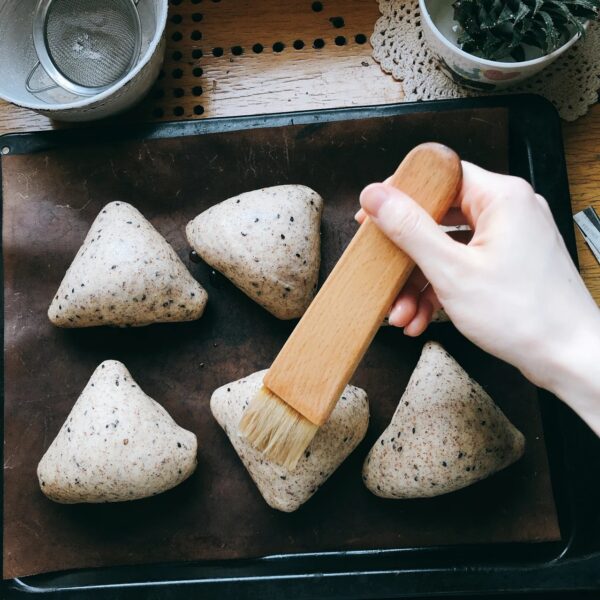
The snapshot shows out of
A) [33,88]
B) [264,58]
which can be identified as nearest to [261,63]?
[264,58]

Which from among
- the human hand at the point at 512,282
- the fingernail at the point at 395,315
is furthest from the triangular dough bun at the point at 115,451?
the human hand at the point at 512,282

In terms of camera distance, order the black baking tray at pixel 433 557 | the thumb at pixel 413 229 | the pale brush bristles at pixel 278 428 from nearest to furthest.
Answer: the thumb at pixel 413 229 < the pale brush bristles at pixel 278 428 < the black baking tray at pixel 433 557

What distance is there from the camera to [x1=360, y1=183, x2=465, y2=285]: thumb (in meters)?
0.93

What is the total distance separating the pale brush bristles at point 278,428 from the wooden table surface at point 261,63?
0.57m

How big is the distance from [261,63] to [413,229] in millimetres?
555

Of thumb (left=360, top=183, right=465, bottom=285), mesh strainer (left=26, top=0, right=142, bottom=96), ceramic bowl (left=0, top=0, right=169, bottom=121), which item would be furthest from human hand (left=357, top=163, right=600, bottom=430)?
mesh strainer (left=26, top=0, right=142, bottom=96)

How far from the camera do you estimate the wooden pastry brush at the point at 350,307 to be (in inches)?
38.9

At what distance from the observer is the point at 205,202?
4.16 ft

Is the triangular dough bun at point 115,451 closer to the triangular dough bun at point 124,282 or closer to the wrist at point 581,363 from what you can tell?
the triangular dough bun at point 124,282

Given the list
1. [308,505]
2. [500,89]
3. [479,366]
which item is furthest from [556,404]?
[500,89]

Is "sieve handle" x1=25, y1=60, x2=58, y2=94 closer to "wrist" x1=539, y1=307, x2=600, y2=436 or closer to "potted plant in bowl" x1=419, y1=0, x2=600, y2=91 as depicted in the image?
"potted plant in bowl" x1=419, y1=0, x2=600, y2=91

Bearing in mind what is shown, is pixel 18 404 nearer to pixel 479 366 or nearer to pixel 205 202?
pixel 205 202

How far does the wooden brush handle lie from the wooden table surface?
0.36 meters

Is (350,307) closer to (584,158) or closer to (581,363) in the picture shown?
(581,363)
